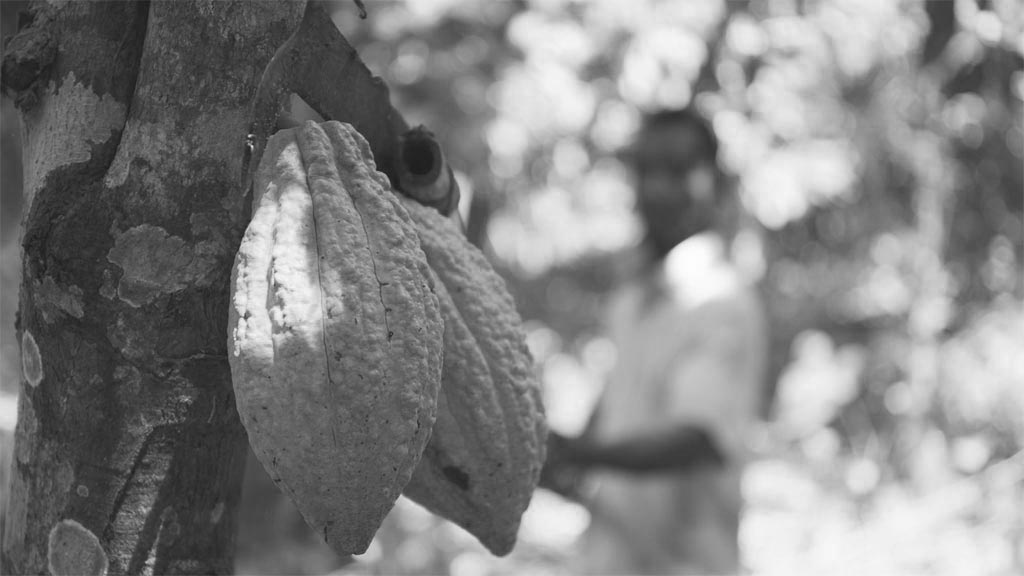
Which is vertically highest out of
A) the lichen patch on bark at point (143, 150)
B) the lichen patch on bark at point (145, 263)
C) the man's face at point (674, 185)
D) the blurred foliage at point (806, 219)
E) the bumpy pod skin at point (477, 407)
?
the lichen patch on bark at point (143, 150)

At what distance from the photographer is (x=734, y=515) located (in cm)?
223

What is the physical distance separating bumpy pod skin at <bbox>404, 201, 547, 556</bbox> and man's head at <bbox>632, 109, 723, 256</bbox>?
1567 millimetres

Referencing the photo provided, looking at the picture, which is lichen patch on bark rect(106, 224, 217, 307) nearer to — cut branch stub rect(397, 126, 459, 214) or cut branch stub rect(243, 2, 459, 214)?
cut branch stub rect(243, 2, 459, 214)

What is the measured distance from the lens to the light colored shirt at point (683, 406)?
2207 mm

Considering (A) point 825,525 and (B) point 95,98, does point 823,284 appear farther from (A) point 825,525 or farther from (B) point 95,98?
(B) point 95,98

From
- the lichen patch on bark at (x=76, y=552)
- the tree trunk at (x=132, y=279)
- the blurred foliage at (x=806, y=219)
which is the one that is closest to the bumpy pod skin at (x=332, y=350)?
the tree trunk at (x=132, y=279)

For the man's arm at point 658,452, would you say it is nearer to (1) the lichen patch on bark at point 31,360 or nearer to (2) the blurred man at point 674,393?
(2) the blurred man at point 674,393

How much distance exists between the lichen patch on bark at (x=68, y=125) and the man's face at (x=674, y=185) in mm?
1763

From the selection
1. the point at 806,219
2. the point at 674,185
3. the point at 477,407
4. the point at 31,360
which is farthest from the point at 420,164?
the point at 806,219

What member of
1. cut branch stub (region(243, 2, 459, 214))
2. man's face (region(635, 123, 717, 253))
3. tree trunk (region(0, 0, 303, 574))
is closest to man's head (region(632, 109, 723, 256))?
man's face (region(635, 123, 717, 253))

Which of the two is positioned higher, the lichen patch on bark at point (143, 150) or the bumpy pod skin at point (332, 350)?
the lichen patch on bark at point (143, 150)

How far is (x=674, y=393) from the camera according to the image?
7.48 feet

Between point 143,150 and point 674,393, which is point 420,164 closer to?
point 143,150

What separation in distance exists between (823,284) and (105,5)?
477 centimetres
